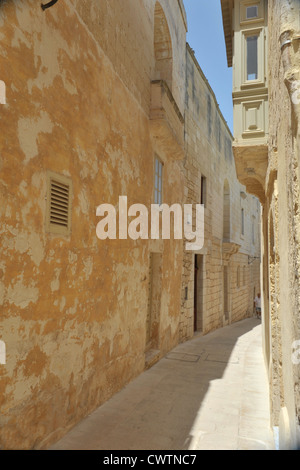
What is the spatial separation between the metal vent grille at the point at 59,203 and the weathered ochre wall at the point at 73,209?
0.50 feet

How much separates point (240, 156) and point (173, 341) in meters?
5.10

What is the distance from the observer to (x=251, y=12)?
5.81m

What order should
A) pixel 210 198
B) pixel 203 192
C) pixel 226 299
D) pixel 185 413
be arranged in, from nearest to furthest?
pixel 185 413
pixel 203 192
pixel 210 198
pixel 226 299

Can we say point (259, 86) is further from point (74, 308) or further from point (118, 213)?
point (74, 308)

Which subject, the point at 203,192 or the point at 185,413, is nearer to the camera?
the point at 185,413

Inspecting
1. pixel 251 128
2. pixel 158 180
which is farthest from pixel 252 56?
pixel 158 180

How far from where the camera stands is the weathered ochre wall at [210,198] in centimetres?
1030

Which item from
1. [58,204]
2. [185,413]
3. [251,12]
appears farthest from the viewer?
[251,12]

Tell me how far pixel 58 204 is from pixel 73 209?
12.9 inches

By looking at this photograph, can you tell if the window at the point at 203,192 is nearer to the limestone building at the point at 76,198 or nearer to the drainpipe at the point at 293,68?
the limestone building at the point at 76,198

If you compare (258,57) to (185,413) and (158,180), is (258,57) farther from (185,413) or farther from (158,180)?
(185,413)

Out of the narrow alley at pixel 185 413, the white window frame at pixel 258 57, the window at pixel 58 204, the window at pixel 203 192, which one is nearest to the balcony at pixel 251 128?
the white window frame at pixel 258 57

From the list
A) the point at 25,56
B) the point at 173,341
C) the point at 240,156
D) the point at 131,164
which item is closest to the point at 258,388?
the point at 173,341

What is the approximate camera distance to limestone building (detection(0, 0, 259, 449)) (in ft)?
9.49
